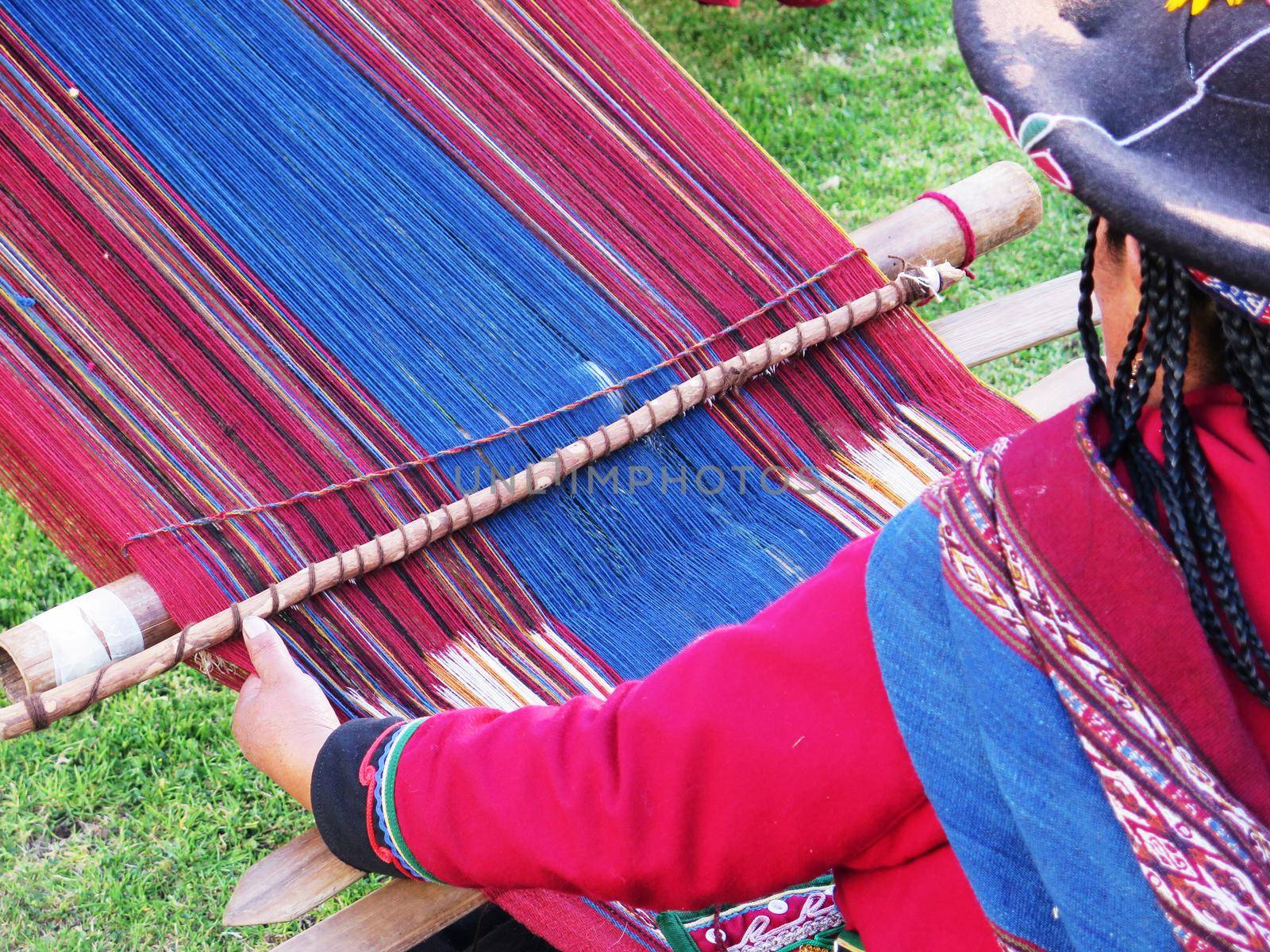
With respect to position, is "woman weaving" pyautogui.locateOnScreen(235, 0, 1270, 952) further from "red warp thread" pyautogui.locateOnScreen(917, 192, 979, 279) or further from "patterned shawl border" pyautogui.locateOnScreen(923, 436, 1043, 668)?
"red warp thread" pyautogui.locateOnScreen(917, 192, 979, 279)

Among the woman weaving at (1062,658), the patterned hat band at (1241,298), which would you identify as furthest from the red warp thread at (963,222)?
the patterned hat band at (1241,298)

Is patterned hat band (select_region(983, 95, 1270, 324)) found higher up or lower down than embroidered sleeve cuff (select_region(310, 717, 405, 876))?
higher up

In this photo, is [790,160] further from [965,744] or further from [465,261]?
[965,744]

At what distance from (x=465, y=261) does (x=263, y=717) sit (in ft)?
2.62

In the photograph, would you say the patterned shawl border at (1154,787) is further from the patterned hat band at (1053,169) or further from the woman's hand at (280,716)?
the woman's hand at (280,716)

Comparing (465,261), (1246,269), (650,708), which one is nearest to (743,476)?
(465,261)

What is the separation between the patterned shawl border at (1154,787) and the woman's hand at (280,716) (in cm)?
79

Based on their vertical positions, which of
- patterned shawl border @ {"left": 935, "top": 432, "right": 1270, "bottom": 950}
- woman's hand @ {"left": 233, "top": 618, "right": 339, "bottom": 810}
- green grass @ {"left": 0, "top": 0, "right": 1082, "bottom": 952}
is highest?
woman's hand @ {"left": 233, "top": 618, "right": 339, "bottom": 810}

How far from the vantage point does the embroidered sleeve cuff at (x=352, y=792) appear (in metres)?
1.23

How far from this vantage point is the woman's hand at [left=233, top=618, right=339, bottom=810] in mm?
1335

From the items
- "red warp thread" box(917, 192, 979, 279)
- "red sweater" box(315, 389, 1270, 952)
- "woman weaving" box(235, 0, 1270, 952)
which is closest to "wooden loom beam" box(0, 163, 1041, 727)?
"red warp thread" box(917, 192, 979, 279)


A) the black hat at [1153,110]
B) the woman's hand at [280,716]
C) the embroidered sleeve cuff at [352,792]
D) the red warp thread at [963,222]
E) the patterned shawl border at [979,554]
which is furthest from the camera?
the red warp thread at [963,222]

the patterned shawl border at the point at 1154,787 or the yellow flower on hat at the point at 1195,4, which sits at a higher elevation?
the yellow flower on hat at the point at 1195,4

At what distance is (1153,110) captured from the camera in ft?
2.65
